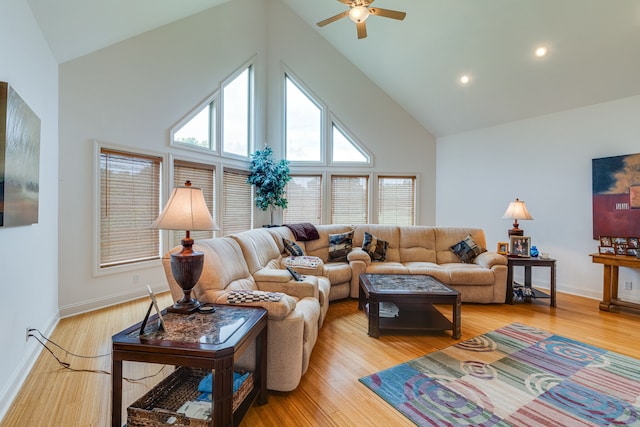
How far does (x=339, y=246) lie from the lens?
448cm

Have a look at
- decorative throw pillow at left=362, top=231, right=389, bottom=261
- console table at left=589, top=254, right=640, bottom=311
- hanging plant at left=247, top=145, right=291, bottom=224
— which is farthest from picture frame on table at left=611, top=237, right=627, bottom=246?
hanging plant at left=247, top=145, right=291, bottom=224

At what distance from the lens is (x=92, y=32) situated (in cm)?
315

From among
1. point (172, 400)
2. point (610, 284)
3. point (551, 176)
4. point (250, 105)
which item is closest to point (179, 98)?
point (250, 105)

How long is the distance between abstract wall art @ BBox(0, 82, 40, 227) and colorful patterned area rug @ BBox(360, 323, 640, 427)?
2720mm

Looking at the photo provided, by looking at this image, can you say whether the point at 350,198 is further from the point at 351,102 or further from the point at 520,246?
the point at 520,246

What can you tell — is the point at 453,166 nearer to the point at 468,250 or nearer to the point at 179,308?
the point at 468,250

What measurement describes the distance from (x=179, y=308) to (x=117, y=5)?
3.33 meters

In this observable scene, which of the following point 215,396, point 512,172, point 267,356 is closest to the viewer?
point 215,396

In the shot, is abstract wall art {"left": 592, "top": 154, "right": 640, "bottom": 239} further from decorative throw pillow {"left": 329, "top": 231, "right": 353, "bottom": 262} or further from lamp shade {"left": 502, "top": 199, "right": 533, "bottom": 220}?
decorative throw pillow {"left": 329, "top": 231, "right": 353, "bottom": 262}

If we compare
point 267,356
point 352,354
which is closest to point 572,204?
point 352,354

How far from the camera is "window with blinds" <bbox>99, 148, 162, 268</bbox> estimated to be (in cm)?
372

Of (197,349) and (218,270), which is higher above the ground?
(218,270)

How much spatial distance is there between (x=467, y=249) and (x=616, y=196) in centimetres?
195

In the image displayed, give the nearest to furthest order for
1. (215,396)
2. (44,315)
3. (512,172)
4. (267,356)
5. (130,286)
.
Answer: (215,396), (267,356), (44,315), (130,286), (512,172)
